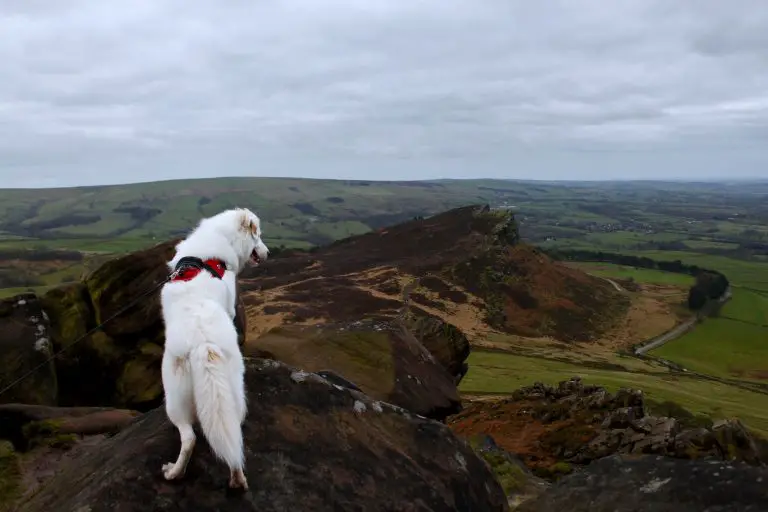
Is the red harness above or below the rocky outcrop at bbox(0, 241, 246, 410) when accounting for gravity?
above

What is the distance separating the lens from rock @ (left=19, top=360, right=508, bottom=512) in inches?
236

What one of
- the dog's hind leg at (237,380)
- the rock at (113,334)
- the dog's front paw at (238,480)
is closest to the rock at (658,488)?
the dog's front paw at (238,480)

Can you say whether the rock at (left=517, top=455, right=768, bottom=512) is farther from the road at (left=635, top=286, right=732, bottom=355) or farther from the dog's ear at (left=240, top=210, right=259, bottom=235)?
the road at (left=635, top=286, right=732, bottom=355)

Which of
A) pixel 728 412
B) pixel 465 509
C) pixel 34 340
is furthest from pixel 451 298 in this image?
pixel 465 509

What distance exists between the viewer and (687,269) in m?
117

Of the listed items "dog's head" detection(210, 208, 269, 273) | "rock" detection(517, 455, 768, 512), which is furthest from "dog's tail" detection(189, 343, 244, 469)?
"rock" detection(517, 455, 768, 512)

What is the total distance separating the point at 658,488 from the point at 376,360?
396 inches

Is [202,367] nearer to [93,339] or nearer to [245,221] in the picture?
[245,221]

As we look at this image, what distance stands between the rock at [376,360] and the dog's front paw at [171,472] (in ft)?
31.9

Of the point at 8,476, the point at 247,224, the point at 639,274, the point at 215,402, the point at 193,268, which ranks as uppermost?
the point at 247,224

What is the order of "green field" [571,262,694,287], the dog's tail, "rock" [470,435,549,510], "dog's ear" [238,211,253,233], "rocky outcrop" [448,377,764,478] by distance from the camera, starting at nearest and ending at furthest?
the dog's tail → "dog's ear" [238,211,253,233] → "rock" [470,435,549,510] → "rocky outcrop" [448,377,764,478] → "green field" [571,262,694,287]

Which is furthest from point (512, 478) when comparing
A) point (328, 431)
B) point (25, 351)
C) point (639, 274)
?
point (639, 274)

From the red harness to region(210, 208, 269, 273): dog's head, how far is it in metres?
0.72

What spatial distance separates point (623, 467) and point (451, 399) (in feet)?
28.7
